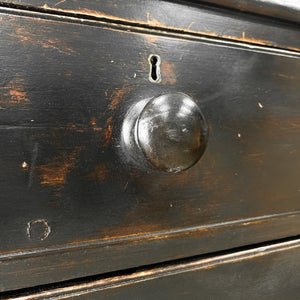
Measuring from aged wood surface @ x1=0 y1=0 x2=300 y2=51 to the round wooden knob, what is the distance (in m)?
0.10

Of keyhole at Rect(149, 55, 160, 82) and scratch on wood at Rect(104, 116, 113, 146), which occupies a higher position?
keyhole at Rect(149, 55, 160, 82)

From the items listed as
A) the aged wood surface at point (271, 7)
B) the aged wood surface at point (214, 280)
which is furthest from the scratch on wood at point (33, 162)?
the aged wood surface at point (271, 7)

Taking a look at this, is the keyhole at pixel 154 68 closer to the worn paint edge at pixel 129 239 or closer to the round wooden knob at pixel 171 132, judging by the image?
the round wooden knob at pixel 171 132

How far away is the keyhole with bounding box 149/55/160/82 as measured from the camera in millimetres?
371

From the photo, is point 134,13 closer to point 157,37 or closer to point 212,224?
point 157,37

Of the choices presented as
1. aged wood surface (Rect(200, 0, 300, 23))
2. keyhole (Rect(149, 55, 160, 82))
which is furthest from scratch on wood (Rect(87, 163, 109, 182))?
aged wood surface (Rect(200, 0, 300, 23))

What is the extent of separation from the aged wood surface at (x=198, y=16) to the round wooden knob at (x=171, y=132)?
0.33 ft

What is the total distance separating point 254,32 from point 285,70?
7cm

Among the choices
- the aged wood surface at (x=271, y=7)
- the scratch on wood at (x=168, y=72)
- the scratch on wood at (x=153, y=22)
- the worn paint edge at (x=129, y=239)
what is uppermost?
the aged wood surface at (x=271, y=7)

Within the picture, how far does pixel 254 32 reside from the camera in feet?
1.42

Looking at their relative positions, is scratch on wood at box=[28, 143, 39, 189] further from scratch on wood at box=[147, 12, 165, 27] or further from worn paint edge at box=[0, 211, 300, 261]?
scratch on wood at box=[147, 12, 165, 27]

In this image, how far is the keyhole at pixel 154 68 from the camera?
1.22 ft

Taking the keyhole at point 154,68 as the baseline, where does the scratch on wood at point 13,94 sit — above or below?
below

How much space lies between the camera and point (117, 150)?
0.36 meters
